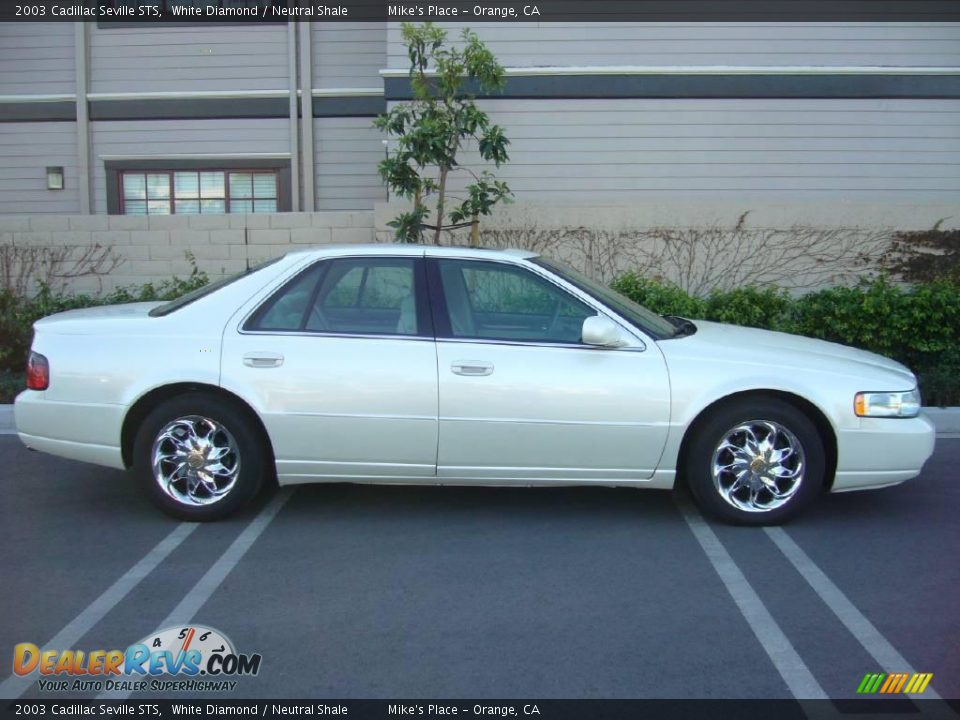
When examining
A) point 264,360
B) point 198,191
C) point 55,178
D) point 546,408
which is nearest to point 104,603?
point 264,360

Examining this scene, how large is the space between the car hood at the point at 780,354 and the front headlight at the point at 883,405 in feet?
0.30

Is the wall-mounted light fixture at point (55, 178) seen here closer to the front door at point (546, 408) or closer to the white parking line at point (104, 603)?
the white parking line at point (104, 603)

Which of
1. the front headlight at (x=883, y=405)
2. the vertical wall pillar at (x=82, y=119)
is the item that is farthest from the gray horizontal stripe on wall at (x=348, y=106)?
the front headlight at (x=883, y=405)

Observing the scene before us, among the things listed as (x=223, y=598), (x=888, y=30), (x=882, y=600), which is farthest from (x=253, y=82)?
(x=882, y=600)

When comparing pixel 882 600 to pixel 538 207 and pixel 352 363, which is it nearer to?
pixel 352 363

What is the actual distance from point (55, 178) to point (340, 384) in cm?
989

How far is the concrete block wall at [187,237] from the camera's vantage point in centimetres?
1133

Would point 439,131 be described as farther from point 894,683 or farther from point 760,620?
point 894,683

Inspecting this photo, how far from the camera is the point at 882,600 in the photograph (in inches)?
190

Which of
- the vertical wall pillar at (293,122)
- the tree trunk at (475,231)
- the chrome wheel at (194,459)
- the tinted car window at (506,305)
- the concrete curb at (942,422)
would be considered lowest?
the concrete curb at (942,422)

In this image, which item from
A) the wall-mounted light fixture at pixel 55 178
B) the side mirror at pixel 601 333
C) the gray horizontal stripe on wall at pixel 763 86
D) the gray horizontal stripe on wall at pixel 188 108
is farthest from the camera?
the wall-mounted light fixture at pixel 55 178

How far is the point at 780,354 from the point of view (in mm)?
5793

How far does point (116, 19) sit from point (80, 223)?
3.92 m

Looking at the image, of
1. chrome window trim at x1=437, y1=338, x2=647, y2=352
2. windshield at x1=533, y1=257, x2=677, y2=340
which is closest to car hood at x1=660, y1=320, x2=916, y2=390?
windshield at x1=533, y1=257, x2=677, y2=340
